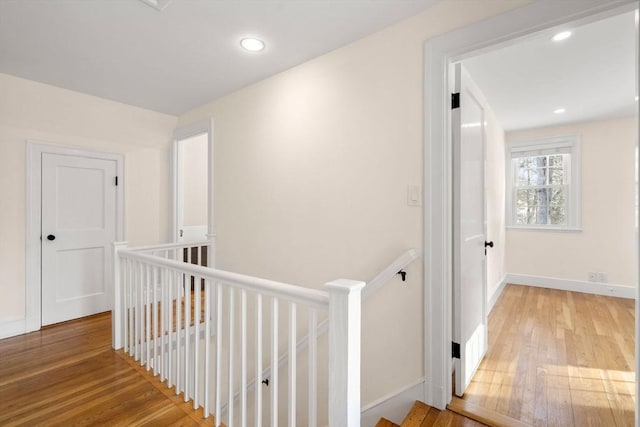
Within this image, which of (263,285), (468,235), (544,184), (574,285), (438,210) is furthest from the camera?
(544,184)

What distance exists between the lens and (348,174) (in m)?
2.26

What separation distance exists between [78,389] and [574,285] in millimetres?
5659

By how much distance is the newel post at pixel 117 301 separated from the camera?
2545mm

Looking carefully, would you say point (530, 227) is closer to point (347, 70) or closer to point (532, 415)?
point (532, 415)

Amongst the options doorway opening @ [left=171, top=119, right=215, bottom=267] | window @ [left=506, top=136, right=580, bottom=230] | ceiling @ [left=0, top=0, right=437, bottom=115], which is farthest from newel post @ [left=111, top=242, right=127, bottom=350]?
window @ [left=506, top=136, right=580, bottom=230]

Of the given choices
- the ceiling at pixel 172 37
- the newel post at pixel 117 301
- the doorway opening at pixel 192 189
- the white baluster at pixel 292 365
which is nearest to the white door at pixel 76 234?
the doorway opening at pixel 192 189

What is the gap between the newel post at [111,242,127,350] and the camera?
2.54 metres

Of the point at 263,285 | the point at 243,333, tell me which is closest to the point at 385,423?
the point at 243,333

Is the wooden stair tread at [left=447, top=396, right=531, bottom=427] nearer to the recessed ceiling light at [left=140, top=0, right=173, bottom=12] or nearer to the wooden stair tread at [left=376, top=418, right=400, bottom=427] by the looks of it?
the wooden stair tread at [left=376, top=418, right=400, bottom=427]

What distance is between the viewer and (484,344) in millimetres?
2414

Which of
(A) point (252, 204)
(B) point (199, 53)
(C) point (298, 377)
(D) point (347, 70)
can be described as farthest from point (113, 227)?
(D) point (347, 70)

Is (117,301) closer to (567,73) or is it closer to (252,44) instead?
(252,44)

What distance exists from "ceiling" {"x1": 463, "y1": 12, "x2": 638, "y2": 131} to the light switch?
3.02ft

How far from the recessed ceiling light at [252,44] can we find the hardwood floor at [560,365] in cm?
277
